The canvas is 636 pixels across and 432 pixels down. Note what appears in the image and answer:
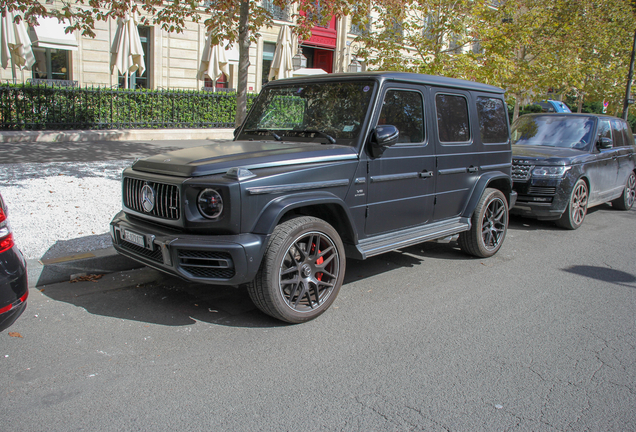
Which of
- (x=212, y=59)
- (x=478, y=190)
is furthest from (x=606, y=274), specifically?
(x=212, y=59)

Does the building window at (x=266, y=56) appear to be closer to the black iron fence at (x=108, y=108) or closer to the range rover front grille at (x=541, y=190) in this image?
the black iron fence at (x=108, y=108)

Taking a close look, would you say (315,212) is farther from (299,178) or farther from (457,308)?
(457,308)

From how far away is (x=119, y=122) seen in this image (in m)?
15.6

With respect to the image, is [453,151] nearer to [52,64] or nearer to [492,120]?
[492,120]

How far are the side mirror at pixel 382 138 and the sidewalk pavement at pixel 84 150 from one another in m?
2.78

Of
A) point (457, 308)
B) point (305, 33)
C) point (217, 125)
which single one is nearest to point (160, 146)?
point (217, 125)

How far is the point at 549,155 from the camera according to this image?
811 cm

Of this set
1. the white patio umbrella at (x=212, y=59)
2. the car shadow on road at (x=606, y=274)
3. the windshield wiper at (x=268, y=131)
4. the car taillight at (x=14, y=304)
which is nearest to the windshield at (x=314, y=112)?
the windshield wiper at (x=268, y=131)

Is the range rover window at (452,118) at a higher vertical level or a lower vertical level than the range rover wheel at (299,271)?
higher

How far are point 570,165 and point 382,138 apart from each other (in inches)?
192

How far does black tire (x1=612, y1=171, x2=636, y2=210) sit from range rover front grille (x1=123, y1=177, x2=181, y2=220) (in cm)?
932

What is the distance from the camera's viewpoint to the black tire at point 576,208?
7992mm

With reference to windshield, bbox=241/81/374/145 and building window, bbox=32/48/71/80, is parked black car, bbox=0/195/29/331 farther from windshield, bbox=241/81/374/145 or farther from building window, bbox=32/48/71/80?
building window, bbox=32/48/71/80

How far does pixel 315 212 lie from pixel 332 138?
0.73 metres
